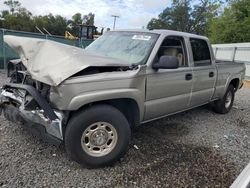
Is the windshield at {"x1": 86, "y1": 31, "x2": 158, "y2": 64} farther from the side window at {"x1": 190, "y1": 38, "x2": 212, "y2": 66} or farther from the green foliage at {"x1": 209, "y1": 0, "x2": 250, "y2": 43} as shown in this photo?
the green foliage at {"x1": 209, "y1": 0, "x2": 250, "y2": 43}

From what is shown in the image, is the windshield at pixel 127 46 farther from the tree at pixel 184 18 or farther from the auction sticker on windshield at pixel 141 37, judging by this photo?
the tree at pixel 184 18

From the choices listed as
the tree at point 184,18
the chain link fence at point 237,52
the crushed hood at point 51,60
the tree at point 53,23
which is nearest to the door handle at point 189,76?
the crushed hood at point 51,60

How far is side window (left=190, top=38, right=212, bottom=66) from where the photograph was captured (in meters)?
4.95

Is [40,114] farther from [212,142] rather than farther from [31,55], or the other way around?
[212,142]

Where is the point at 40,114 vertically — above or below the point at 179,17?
below

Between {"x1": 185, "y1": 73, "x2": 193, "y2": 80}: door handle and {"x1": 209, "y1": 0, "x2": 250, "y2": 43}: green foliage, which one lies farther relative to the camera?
{"x1": 209, "y1": 0, "x2": 250, "y2": 43}: green foliage

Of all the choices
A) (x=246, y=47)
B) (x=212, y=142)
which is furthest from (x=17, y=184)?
(x=246, y=47)

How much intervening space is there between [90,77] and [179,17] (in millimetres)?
66696

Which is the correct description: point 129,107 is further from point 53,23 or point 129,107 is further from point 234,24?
point 53,23

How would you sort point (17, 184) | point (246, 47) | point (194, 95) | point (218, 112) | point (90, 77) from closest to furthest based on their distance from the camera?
1. point (17, 184)
2. point (90, 77)
3. point (194, 95)
4. point (218, 112)
5. point (246, 47)

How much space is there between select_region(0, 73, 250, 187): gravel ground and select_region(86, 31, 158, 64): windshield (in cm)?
137

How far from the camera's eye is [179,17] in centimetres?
6562

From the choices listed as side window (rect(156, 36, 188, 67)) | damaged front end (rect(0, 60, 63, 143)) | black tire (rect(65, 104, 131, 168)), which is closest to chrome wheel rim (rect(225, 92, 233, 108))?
side window (rect(156, 36, 188, 67))

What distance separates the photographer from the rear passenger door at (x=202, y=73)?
4887 mm
